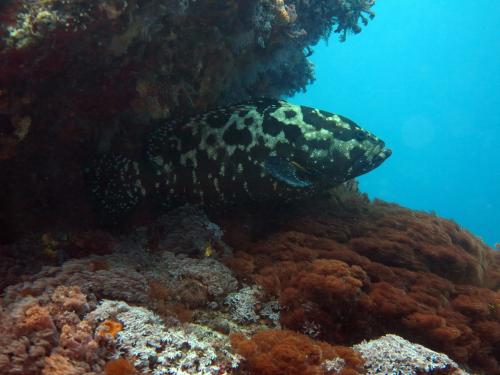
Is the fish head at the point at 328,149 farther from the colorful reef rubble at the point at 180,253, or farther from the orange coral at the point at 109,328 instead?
the orange coral at the point at 109,328

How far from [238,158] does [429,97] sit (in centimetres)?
16367

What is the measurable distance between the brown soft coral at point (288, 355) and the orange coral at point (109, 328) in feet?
2.93

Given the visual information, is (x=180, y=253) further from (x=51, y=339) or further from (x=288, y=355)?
(x=288, y=355)

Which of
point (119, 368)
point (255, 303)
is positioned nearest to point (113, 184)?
point (255, 303)

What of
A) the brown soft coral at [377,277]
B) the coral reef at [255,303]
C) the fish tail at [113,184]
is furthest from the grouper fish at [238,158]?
the brown soft coral at [377,277]

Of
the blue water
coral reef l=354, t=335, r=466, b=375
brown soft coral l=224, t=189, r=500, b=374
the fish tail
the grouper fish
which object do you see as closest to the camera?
coral reef l=354, t=335, r=466, b=375

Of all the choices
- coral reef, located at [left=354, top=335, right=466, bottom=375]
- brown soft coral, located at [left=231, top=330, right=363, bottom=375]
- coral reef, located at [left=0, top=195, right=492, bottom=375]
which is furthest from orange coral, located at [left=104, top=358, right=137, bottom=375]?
coral reef, located at [left=354, top=335, right=466, bottom=375]

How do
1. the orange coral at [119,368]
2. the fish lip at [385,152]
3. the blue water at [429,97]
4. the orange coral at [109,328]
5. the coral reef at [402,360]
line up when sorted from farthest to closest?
the blue water at [429,97]
the fish lip at [385,152]
the coral reef at [402,360]
the orange coral at [109,328]
the orange coral at [119,368]

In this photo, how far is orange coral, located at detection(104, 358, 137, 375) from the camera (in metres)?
2.39

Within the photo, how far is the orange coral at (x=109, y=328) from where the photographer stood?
2.67m

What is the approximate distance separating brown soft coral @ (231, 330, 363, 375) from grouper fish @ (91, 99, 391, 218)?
2.71 meters

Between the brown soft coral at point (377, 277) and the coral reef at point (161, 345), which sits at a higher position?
the brown soft coral at point (377, 277)

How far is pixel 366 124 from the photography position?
15738 cm

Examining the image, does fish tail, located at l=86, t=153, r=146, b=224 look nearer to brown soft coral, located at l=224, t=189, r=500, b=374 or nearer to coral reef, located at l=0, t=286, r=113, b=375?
brown soft coral, located at l=224, t=189, r=500, b=374
